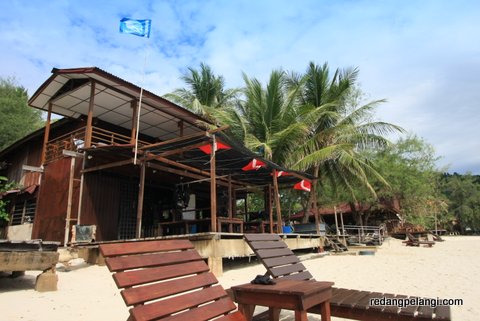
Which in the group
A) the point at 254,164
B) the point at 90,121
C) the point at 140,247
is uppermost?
the point at 90,121

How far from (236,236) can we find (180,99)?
45.4 feet

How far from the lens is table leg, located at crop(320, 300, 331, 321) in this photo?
3175 millimetres

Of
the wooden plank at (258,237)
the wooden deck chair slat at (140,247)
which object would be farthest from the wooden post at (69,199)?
the wooden deck chair slat at (140,247)

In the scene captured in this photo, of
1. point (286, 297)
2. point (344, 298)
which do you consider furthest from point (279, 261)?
point (286, 297)

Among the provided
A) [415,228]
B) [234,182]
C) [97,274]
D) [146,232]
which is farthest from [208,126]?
[415,228]

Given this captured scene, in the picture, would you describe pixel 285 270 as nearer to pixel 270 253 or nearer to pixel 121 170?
pixel 270 253

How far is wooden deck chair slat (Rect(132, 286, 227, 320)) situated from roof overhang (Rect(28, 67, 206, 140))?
32.0 feet

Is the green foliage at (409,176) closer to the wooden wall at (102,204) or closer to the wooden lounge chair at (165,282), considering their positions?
the wooden wall at (102,204)

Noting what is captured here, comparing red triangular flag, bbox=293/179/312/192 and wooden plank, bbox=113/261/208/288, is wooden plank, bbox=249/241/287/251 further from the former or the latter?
red triangular flag, bbox=293/179/312/192

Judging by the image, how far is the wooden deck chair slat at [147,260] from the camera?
2.62 metres

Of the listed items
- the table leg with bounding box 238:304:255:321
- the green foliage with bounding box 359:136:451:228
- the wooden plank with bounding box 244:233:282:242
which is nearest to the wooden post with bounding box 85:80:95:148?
the wooden plank with bounding box 244:233:282:242

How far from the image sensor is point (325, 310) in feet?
10.5

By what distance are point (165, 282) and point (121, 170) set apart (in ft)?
31.2

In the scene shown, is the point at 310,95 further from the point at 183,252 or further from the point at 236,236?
the point at 183,252
